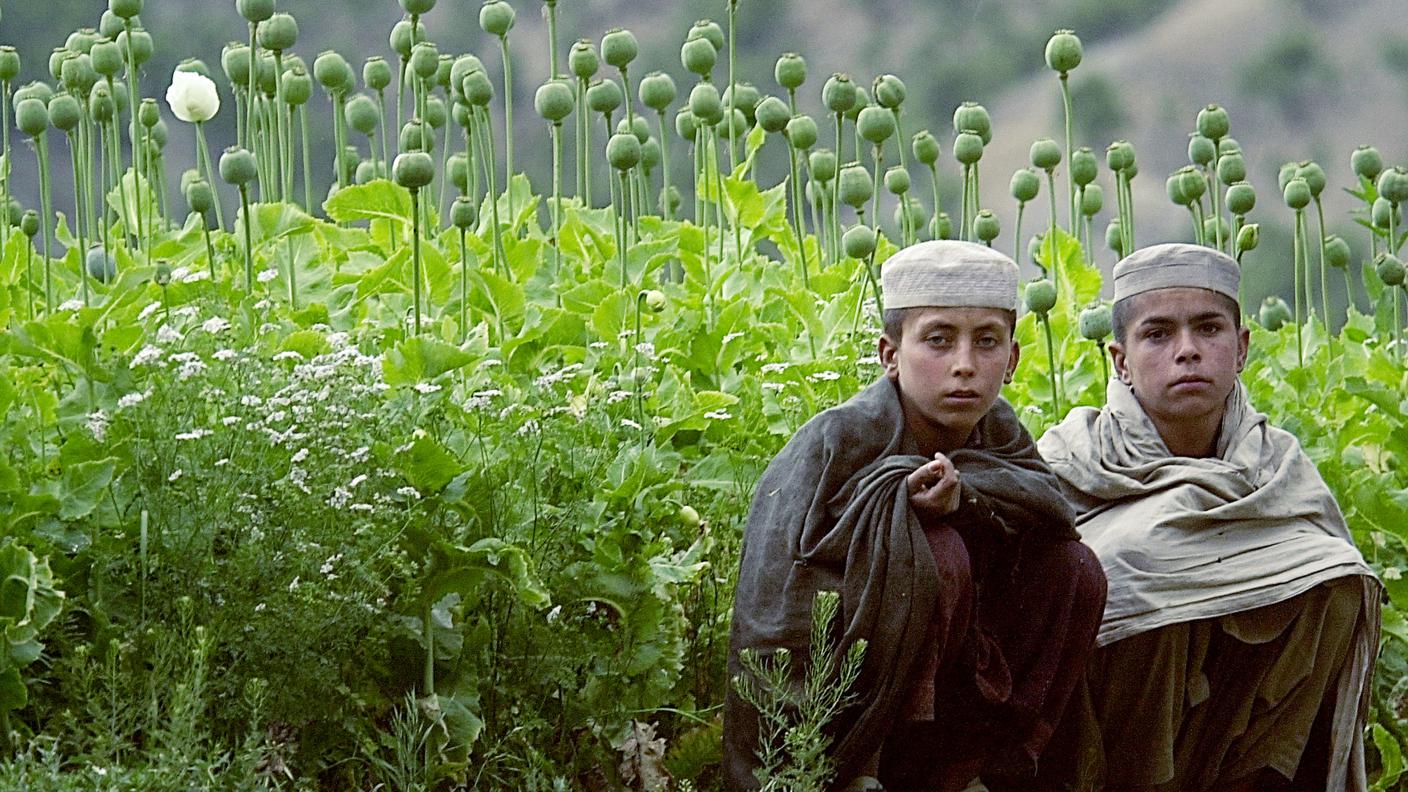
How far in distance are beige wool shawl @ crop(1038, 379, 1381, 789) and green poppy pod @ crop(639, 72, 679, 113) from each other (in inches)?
70.5

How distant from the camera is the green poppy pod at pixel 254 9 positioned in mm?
4289

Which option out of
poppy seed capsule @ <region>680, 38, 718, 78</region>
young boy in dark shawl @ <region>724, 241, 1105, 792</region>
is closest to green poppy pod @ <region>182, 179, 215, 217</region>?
poppy seed capsule @ <region>680, 38, 718, 78</region>

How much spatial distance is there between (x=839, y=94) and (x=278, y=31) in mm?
1282

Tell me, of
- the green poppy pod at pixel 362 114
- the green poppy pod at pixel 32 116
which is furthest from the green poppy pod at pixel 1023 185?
the green poppy pod at pixel 32 116

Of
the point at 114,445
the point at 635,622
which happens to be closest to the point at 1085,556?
the point at 635,622

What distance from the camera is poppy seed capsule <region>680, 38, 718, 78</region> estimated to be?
16.0 feet

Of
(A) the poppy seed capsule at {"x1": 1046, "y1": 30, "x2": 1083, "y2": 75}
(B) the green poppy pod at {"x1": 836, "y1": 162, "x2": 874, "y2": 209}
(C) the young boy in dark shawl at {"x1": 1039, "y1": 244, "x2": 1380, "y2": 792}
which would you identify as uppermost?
(A) the poppy seed capsule at {"x1": 1046, "y1": 30, "x2": 1083, "y2": 75}

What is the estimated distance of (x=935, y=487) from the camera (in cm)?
296

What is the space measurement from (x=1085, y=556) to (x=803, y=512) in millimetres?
452

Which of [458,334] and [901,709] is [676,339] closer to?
[458,334]

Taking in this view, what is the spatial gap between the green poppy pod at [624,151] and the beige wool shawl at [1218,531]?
4.21 feet

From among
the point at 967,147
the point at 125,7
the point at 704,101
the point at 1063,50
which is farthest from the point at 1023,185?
the point at 125,7

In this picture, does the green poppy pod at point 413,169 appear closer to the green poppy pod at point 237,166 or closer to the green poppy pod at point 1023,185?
the green poppy pod at point 237,166

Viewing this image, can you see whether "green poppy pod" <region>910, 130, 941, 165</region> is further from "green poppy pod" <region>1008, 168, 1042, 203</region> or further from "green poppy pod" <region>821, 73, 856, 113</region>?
"green poppy pod" <region>821, 73, 856, 113</region>
